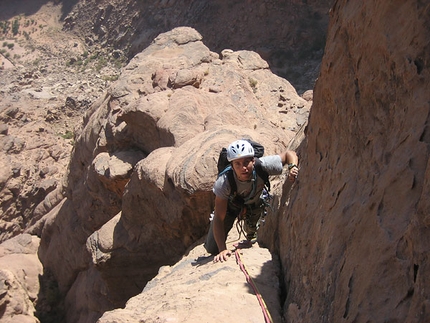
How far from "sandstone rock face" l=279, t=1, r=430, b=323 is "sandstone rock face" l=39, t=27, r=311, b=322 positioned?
2257mm

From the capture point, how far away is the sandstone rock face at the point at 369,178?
9.42 ft

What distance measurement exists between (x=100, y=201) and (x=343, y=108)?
28.4ft

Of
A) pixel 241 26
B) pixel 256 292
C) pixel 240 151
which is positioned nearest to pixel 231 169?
pixel 240 151

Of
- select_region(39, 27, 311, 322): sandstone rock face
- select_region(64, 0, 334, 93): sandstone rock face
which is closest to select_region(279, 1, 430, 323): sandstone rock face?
select_region(39, 27, 311, 322): sandstone rock face

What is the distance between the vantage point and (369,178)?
11.3ft

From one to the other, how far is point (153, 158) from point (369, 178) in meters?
5.77

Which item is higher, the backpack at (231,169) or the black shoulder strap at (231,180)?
the backpack at (231,169)

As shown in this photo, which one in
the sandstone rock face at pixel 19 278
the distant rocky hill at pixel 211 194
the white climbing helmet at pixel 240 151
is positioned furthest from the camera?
the sandstone rock face at pixel 19 278

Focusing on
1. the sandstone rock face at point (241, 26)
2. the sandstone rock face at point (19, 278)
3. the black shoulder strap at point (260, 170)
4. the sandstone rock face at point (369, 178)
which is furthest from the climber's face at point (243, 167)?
the sandstone rock face at point (241, 26)

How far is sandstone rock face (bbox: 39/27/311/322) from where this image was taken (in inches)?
326

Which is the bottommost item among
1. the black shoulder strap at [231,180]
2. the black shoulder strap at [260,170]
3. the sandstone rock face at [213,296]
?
the sandstone rock face at [213,296]

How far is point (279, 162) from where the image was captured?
214 inches

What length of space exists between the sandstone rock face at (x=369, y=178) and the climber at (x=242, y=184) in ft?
2.38

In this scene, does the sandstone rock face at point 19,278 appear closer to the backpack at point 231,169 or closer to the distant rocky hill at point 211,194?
the distant rocky hill at point 211,194
